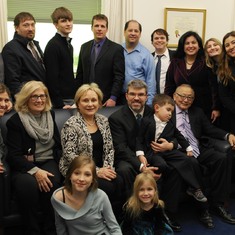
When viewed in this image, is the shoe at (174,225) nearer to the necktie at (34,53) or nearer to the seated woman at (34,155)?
the seated woman at (34,155)

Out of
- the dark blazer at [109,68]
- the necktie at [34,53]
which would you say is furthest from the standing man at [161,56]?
the necktie at [34,53]

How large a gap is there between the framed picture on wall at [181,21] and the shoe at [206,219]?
8.51 ft

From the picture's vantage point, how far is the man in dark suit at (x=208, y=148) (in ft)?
9.87

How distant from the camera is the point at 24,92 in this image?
2664 millimetres

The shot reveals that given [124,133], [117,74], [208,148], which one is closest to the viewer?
[124,133]

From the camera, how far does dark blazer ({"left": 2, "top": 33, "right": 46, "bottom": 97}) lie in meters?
3.09

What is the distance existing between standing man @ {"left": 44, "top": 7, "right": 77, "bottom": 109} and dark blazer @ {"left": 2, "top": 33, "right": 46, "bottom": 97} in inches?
5.6

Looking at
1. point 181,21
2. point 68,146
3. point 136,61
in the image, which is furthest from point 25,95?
point 181,21

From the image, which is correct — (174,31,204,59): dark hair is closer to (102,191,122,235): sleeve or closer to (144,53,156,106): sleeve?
(144,53,156,106): sleeve

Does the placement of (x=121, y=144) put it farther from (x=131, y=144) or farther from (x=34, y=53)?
(x=34, y=53)

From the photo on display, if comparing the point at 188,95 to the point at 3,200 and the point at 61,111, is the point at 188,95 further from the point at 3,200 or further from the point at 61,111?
the point at 3,200

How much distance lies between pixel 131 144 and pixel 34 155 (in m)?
0.86

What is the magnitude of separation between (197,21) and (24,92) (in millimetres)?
3098

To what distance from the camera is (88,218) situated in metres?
2.20
